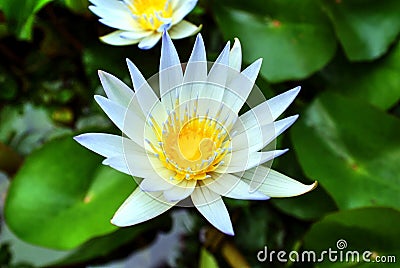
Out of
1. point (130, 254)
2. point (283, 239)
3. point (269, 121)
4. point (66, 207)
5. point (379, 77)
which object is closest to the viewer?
point (269, 121)

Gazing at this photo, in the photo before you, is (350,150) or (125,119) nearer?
(125,119)

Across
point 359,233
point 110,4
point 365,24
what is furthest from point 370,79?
point 110,4

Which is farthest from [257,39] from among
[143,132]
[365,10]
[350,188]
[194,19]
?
[143,132]

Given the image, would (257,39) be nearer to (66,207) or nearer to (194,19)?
(194,19)

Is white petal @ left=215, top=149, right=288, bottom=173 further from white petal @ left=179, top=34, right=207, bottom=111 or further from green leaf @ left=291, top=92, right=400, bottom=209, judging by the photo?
green leaf @ left=291, top=92, right=400, bottom=209

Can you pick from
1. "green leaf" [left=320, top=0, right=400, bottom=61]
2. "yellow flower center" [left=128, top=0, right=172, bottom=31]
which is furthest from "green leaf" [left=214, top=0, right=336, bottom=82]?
"yellow flower center" [left=128, top=0, right=172, bottom=31]

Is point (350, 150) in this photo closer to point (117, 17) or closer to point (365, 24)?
point (365, 24)

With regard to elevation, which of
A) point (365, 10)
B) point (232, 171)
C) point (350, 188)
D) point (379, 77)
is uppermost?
point (232, 171)

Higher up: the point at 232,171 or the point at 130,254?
the point at 232,171
